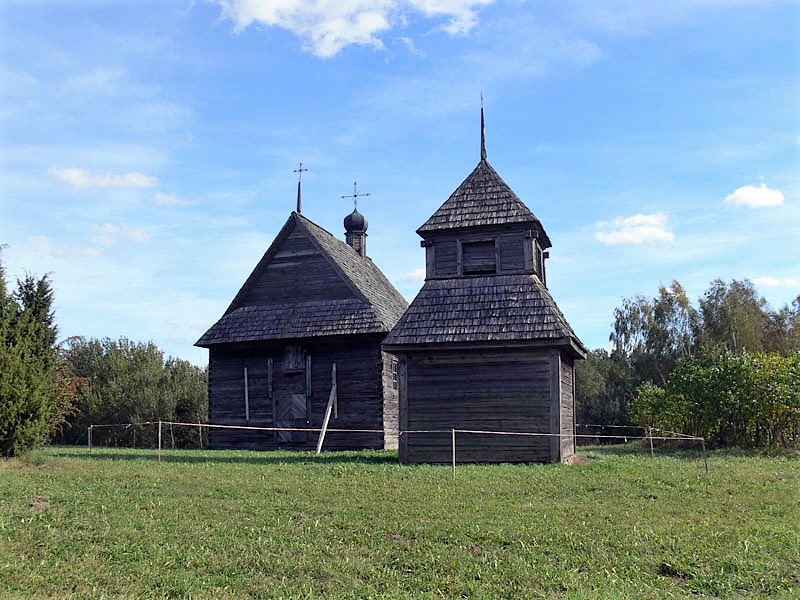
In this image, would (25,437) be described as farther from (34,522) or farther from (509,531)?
(509,531)

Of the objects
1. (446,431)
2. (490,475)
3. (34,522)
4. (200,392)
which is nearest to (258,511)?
(34,522)

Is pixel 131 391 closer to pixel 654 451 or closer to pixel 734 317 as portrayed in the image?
pixel 654 451

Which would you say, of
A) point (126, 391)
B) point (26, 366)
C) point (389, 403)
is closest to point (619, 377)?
point (389, 403)

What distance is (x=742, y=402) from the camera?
963 inches

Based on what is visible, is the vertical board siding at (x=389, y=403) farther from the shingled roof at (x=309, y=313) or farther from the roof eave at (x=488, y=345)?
the roof eave at (x=488, y=345)

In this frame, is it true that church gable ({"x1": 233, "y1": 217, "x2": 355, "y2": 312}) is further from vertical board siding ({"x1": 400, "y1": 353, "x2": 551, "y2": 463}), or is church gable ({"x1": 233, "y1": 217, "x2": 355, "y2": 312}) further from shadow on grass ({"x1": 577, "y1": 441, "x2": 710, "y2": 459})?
shadow on grass ({"x1": 577, "y1": 441, "x2": 710, "y2": 459})

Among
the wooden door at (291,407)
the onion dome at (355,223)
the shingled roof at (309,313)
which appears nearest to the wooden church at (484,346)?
the shingled roof at (309,313)

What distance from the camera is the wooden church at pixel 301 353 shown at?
27047 millimetres

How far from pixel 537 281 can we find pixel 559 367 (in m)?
2.64

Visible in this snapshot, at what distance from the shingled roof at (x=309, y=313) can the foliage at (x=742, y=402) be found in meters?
11.1

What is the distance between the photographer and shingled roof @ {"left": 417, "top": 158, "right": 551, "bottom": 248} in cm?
2075

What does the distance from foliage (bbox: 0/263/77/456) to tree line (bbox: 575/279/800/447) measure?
67.4ft

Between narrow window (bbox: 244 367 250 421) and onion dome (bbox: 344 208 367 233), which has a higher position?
onion dome (bbox: 344 208 367 233)

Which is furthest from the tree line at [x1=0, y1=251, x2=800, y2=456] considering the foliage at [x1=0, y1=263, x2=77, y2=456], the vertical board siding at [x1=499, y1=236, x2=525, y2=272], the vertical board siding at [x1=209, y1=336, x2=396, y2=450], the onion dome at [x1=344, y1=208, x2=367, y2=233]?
the onion dome at [x1=344, y1=208, x2=367, y2=233]
